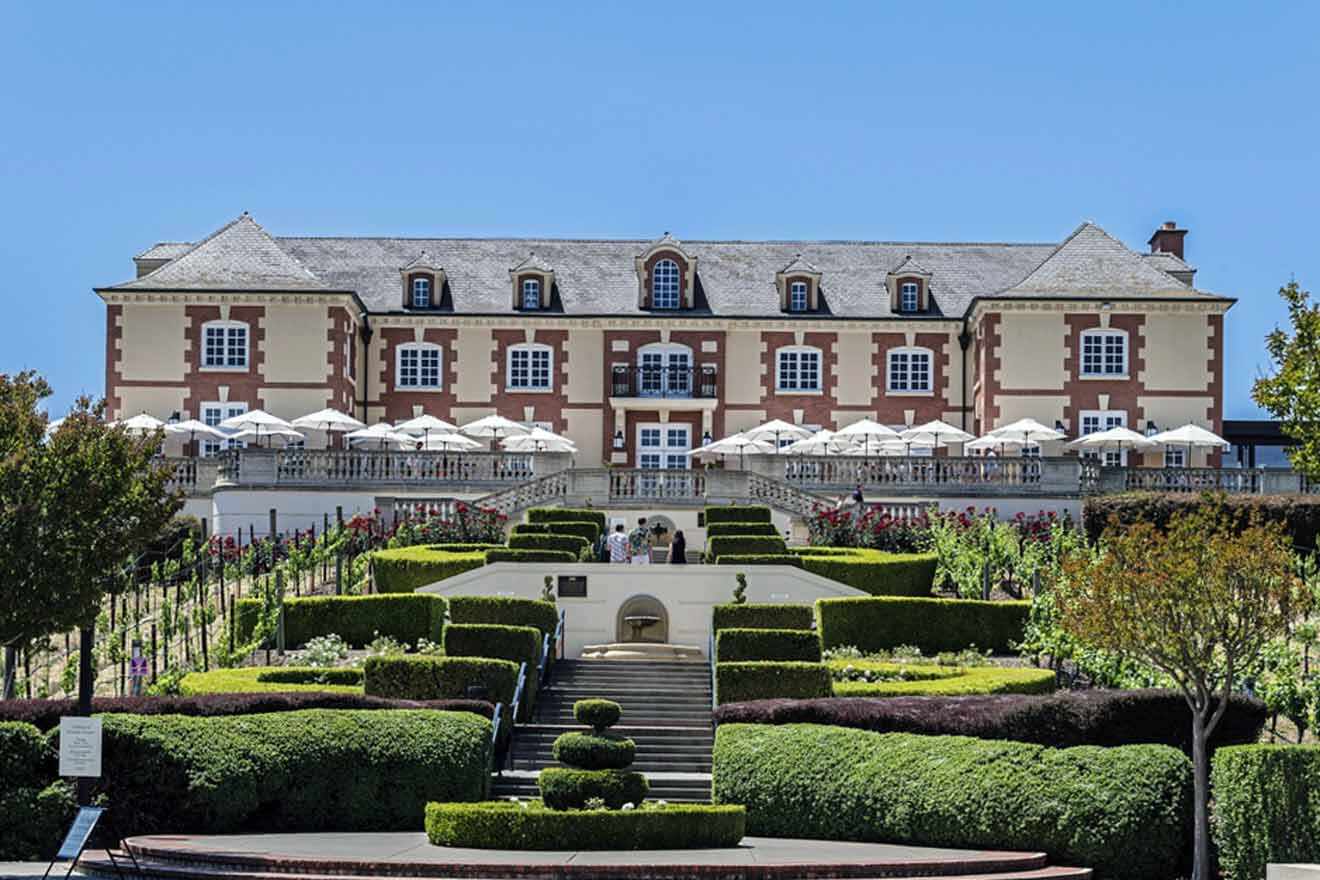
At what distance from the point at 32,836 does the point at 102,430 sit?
516 centimetres

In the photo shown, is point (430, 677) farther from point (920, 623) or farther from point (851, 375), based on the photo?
point (851, 375)

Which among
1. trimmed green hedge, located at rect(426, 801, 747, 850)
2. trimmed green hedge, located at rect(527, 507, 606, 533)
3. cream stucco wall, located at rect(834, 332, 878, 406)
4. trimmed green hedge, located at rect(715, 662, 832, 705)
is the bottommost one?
trimmed green hedge, located at rect(426, 801, 747, 850)

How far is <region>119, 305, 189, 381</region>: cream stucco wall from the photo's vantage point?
5097 cm

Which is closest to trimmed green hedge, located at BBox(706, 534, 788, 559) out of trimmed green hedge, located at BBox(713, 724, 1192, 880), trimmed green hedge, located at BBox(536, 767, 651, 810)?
trimmed green hedge, located at BBox(713, 724, 1192, 880)

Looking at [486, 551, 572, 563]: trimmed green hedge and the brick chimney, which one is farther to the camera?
the brick chimney

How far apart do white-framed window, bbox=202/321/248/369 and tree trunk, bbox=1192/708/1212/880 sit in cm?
3491

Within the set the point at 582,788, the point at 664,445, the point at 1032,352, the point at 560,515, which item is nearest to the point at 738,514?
the point at 560,515

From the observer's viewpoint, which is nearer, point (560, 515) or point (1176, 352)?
point (560, 515)

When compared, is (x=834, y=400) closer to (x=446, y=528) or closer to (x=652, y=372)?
(x=652, y=372)

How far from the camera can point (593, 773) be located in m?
21.3

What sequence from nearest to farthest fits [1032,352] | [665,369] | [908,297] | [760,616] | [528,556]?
[760,616]
[528,556]
[1032,352]
[665,369]
[908,297]

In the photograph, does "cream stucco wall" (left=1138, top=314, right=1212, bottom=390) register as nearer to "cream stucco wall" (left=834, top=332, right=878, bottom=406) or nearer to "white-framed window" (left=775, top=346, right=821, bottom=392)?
"cream stucco wall" (left=834, top=332, right=878, bottom=406)

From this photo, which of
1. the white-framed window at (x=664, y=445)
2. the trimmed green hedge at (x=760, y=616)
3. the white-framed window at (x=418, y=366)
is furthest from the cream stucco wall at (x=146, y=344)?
the trimmed green hedge at (x=760, y=616)

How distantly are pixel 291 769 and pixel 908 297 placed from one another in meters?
35.1
